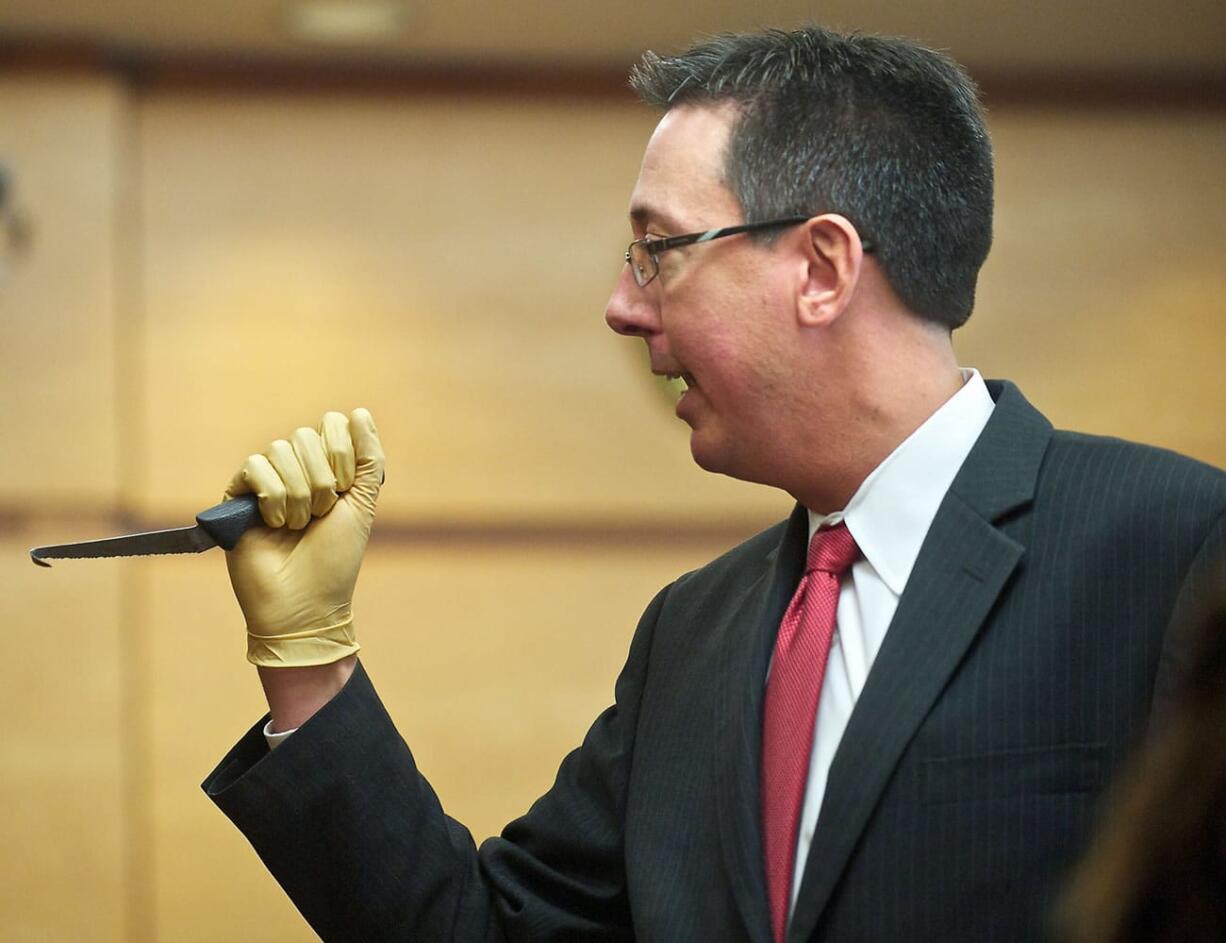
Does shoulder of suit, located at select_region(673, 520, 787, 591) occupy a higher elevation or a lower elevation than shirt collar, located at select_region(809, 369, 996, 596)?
lower

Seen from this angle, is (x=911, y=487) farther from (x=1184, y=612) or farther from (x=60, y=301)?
(x=60, y=301)

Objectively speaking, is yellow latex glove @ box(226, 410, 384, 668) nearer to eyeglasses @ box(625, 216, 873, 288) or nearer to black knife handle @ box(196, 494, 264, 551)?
black knife handle @ box(196, 494, 264, 551)

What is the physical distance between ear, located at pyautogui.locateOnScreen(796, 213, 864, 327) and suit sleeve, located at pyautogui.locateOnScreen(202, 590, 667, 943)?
1.63 feet

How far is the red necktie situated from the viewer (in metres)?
1.37

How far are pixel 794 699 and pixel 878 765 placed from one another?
17 centimetres

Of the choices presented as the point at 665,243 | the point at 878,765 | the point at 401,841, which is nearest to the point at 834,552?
the point at 878,765

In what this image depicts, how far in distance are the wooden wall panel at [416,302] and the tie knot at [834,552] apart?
9.06ft

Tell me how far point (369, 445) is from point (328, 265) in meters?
2.67

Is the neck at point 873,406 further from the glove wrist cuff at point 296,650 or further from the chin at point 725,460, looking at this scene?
the glove wrist cuff at point 296,650

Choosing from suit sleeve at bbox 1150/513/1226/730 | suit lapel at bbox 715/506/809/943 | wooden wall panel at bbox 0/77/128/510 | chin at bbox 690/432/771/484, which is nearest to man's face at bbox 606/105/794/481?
chin at bbox 690/432/771/484

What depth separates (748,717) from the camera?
1466mm

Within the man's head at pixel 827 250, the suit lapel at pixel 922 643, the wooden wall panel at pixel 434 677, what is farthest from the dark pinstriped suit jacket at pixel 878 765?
the wooden wall panel at pixel 434 677

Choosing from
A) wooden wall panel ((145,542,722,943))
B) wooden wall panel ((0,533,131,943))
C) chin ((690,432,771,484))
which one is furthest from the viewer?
wooden wall panel ((145,542,722,943))

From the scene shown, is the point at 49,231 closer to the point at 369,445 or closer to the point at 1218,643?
the point at 369,445
